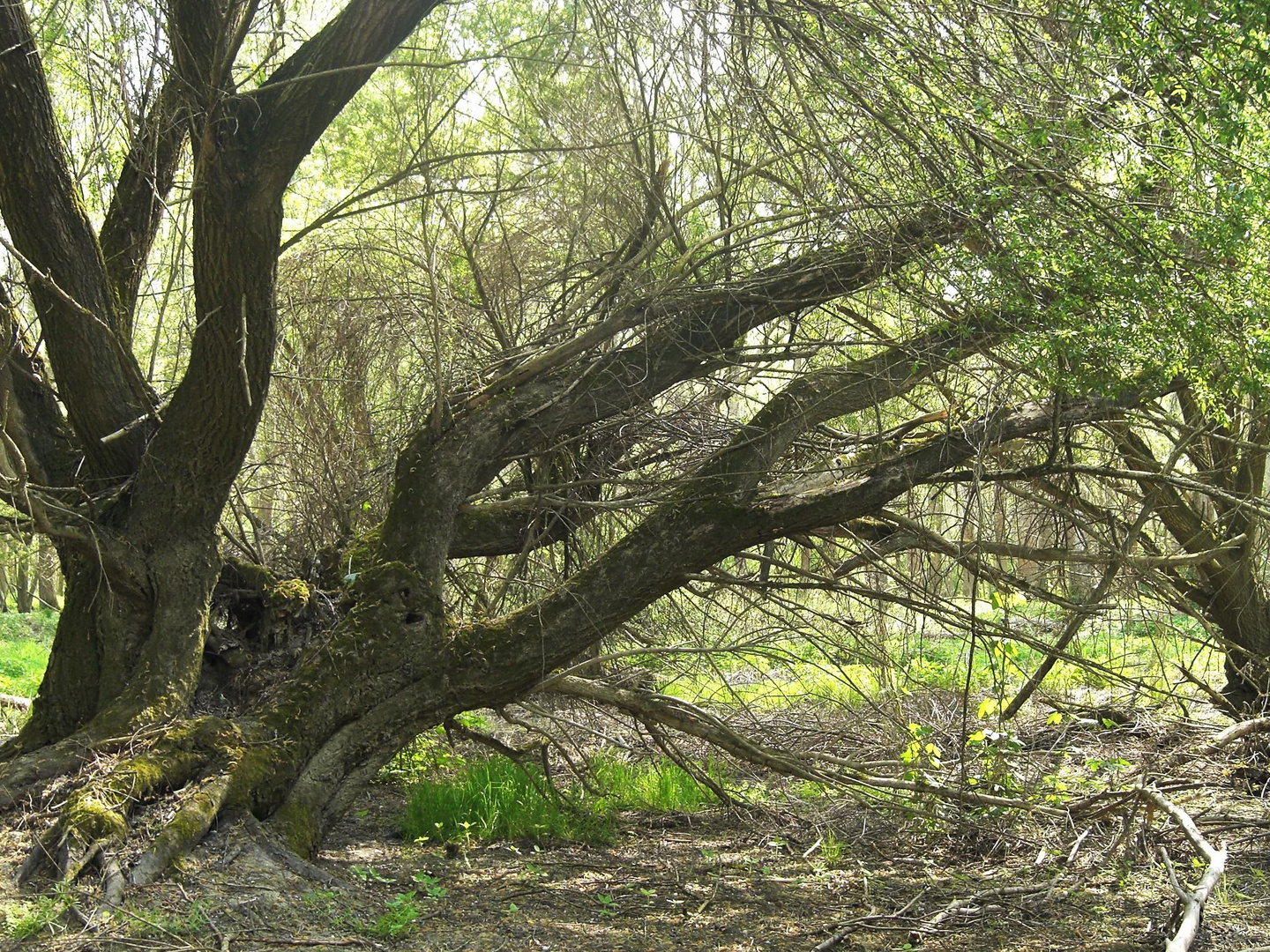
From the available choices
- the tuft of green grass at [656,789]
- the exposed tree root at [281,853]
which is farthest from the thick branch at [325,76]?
the tuft of green grass at [656,789]

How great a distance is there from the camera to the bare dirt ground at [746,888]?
3887 millimetres

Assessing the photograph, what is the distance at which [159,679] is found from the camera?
480 centimetres

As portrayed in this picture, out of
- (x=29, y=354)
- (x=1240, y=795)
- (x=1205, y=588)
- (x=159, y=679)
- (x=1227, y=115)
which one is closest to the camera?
(x=1227, y=115)

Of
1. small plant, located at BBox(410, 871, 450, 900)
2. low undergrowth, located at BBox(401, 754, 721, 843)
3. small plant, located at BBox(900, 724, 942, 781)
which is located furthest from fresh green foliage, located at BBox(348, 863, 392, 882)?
small plant, located at BBox(900, 724, 942, 781)

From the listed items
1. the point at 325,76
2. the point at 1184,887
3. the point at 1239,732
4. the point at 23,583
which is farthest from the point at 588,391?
the point at 23,583

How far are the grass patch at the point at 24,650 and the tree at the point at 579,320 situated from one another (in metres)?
3.20

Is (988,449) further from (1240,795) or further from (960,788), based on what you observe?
(1240,795)

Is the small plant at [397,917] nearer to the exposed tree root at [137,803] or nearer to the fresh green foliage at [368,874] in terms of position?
the fresh green foliage at [368,874]

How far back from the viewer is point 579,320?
576 centimetres

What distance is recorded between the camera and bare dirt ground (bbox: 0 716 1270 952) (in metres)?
3.89

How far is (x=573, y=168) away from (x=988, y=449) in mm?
2575

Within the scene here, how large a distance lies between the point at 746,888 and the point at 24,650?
12.8m

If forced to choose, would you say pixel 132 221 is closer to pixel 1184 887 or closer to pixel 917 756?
pixel 917 756

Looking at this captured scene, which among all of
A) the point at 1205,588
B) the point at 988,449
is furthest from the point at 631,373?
the point at 1205,588
